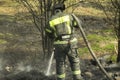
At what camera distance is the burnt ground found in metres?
9.55

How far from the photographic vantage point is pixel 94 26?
17016mm

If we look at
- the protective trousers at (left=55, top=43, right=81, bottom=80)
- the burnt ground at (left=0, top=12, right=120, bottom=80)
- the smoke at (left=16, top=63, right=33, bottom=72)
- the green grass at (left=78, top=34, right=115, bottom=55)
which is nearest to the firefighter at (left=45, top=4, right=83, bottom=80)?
the protective trousers at (left=55, top=43, right=81, bottom=80)

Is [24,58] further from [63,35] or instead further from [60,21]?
[60,21]

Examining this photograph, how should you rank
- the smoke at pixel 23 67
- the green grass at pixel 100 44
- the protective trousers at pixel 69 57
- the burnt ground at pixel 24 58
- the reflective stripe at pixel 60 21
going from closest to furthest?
the reflective stripe at pixel 60 21, the protective trousers at pixel 69 57, the burnt ground at pixel 24 58, the smoke at pixel 23 67, the green grass at pixel 100 44

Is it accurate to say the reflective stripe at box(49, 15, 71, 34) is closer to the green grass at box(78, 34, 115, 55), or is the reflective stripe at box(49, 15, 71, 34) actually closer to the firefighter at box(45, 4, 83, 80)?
the firefighter at box(45, 4, 83, 80)

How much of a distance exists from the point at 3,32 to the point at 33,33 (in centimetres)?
155

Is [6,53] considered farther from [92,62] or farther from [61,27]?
[61,27]

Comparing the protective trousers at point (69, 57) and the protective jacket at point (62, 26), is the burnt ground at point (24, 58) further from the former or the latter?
the protective jacket at point (62, 26)

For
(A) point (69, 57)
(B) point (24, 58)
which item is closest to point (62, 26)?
(A) point (69, 57)

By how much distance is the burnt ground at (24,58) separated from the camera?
955 centimetres

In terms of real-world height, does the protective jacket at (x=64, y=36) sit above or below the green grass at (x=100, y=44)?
above

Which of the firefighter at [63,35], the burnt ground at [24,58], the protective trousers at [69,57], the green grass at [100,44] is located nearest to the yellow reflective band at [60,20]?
the firefighter at [63,35]

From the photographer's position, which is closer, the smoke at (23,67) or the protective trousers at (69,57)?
the protective trousers at (69,57)

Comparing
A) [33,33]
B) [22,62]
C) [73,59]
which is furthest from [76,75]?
[33,33]
